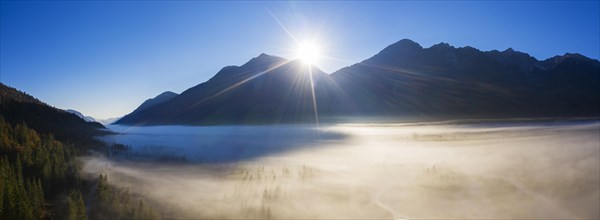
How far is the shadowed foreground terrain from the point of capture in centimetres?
4928

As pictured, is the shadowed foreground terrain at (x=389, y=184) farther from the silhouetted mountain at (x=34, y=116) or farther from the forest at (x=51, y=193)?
the silhouetted mountain at (x=34, y=116)

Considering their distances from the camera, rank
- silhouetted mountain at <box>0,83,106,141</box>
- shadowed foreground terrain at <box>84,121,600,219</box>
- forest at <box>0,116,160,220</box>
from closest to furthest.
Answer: forest at <box>0,116,160,220</box> → shadowed foreground terrain at <box>84,121,600,219</box> → silhouetted mountain at <box>0,83,106,141</box>

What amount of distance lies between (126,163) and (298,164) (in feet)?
159

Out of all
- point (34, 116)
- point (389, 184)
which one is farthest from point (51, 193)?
point (34, 116)

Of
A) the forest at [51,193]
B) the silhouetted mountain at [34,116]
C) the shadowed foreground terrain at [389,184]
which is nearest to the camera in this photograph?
the forest at [51,193]

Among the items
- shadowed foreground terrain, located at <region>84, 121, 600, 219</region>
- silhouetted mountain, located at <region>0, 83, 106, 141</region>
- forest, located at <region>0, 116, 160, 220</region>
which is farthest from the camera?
silhouetted mountain, located at <region>0, 83, 106, 141</region>

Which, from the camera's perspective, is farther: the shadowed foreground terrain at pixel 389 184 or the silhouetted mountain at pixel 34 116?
the silhouetted mountain at pixel 34 116

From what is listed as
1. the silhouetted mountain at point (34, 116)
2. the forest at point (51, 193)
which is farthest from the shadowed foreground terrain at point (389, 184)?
the silhouetted mountain at point (34, 116)

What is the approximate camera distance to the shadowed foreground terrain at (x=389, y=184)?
1940 inches

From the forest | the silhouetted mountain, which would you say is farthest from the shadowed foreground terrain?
the silhouetted mountain

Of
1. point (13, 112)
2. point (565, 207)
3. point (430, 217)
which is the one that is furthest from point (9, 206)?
point (13, 112)

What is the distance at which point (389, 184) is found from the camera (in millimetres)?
68125

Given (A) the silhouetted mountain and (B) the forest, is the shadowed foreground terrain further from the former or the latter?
(A) the silhouetted mountain

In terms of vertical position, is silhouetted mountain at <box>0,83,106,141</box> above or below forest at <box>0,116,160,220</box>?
above
